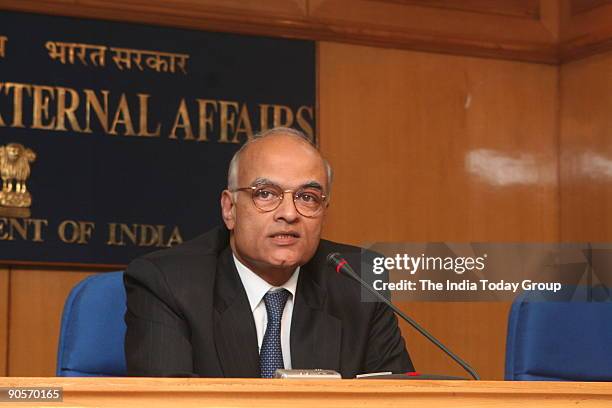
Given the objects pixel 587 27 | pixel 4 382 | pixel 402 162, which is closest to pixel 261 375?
pixel 4 382

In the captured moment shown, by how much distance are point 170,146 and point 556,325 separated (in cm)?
232

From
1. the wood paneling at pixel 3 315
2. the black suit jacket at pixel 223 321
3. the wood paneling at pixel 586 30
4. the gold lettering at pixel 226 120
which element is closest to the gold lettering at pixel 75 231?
the wood paneling at pixel 3 315

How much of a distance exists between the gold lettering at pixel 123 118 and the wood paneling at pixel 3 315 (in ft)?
2.42

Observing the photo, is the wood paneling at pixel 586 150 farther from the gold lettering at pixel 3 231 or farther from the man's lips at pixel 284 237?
the man's lips at pixel 284 237

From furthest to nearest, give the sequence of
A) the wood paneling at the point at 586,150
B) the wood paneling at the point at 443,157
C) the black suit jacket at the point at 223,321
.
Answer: the wood paneling at the point at 586,150 < the wood paneling at the point at 443,157 < the black suit jacket at the point at 223,321

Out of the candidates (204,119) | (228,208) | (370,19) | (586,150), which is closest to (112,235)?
(204,119)

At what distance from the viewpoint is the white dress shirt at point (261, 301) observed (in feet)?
10.3

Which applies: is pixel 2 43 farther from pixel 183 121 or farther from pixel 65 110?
pixel 183 121

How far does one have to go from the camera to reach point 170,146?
5.12m

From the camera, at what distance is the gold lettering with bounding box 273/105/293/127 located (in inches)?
209

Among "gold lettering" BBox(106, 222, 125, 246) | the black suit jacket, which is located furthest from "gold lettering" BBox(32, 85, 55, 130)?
the black suit jacket

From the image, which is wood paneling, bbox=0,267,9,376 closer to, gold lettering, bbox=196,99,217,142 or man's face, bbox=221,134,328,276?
gold lettering, bbox=196,99,217,142

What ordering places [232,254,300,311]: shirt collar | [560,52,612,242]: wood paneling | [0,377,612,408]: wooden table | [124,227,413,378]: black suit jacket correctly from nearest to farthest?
[0,377,612,408]: wooden table < [124,227,413,378]: black suit jacket < [232,254,300,311]: shirt collar < [560,52,612,242]: wood paneling

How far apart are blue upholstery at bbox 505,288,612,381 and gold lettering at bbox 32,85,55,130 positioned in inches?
93.9
